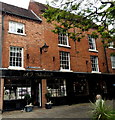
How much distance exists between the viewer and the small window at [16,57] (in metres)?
12.4

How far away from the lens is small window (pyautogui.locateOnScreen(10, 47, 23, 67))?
489 inches

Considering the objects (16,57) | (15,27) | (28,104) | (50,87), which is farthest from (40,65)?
(15,27)

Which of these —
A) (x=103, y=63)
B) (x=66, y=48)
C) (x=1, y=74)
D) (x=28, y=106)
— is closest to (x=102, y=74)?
(x=103, y=63)

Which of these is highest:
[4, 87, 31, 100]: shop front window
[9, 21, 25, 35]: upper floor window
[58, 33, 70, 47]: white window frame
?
[9, 21, 25, 35]: upper floor window

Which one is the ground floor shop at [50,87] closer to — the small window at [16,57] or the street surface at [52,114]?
the small window at [16,57]

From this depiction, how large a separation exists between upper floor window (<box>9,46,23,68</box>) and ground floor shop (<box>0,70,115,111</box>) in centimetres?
91

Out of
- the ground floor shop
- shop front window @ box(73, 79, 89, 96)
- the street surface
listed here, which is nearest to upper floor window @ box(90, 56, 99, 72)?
the ground floor shop

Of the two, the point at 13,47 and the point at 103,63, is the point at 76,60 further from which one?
the point at 13,47

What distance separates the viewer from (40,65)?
13398 mm

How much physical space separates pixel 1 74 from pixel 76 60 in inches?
333

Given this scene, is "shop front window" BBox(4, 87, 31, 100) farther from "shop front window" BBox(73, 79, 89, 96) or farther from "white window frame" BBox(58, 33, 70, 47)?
"white window frame" BBox(58, 33, 70, 47)

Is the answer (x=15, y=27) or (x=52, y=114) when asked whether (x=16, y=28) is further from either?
(x=52, y=114)

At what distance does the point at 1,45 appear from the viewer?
11891mm

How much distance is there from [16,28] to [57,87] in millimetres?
7310
